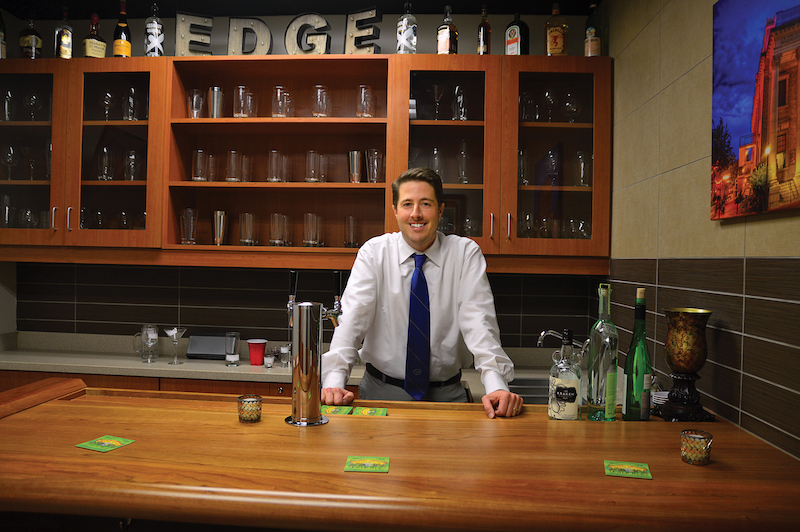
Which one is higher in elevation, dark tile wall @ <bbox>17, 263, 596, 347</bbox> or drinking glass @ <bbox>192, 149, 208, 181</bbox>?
drinking glass @ <bbox>192, 149, 208, 181</bbox>

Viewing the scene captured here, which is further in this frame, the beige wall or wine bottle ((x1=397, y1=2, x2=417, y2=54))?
wine bottle ((x1=397, y1=2, x2=417, y2=54))

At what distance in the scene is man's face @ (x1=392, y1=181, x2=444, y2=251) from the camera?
192 cm

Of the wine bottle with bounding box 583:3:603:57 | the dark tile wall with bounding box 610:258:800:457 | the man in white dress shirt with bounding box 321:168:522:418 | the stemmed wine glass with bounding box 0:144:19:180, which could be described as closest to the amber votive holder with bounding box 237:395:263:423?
the man in white dress shirt with bounding box 321:168:522:418

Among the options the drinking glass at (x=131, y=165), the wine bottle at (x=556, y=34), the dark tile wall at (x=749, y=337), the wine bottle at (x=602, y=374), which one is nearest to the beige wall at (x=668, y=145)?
the dark tile wall at (x=749, y=337)

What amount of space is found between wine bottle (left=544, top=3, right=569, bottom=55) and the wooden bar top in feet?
6.19

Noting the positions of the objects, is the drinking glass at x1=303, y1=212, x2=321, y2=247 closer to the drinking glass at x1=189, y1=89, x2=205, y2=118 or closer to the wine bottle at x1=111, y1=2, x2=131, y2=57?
the drinking glass at x1=189, y1=89, x2=205, y2=118

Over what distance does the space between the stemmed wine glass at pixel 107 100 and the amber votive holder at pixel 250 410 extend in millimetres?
2094

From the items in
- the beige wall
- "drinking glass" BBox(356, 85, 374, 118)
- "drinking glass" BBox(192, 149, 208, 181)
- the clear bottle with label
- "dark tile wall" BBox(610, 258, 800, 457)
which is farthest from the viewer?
"drinking glass" BBox(192, 149, 208, 181)

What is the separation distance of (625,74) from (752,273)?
1.29 m

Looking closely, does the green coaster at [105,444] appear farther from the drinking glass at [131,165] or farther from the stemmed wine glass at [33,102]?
the stemmed wine glass at [33,102]

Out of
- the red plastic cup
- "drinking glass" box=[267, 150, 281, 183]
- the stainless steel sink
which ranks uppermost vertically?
"drinking glass" box=[267, 150, 281, 183]

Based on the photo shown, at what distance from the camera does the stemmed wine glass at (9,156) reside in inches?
109

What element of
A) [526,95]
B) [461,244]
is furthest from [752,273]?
[526,95]

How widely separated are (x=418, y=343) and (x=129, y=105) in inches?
78.2
